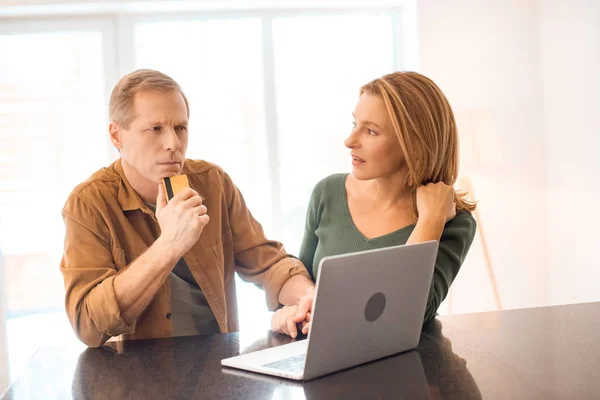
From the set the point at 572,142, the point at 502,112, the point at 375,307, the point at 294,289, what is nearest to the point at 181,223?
Result: the point at 294,289

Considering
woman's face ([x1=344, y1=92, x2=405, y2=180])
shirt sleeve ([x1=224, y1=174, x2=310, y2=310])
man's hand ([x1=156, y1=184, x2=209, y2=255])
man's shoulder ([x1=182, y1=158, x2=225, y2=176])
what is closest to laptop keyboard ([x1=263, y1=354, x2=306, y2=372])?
man's hand ([x1=156, y1=184, x2=209, y2=255])

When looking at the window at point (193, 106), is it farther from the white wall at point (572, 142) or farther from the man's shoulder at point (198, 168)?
the man's shoulder at point (198, 168)

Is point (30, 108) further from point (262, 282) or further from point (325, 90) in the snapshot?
point (262, 282)

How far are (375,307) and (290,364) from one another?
0.19m

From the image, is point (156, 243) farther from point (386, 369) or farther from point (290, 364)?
point (386, 369)

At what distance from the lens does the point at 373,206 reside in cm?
223

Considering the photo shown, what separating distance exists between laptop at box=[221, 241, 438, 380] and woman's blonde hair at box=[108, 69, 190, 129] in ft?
2.69

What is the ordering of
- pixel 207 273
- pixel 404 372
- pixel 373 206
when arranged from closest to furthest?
pixel 404 372, pixel 207 273, pixel 373 206

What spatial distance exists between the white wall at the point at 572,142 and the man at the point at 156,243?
224cm

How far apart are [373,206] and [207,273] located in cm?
53

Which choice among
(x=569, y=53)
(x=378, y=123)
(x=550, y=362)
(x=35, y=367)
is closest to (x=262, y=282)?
(x=378, y=123)

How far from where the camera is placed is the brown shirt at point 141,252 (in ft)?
5.71

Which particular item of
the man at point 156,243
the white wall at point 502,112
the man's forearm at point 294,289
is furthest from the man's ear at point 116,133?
the white wall at point 502,112

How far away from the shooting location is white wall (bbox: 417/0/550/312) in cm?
436
